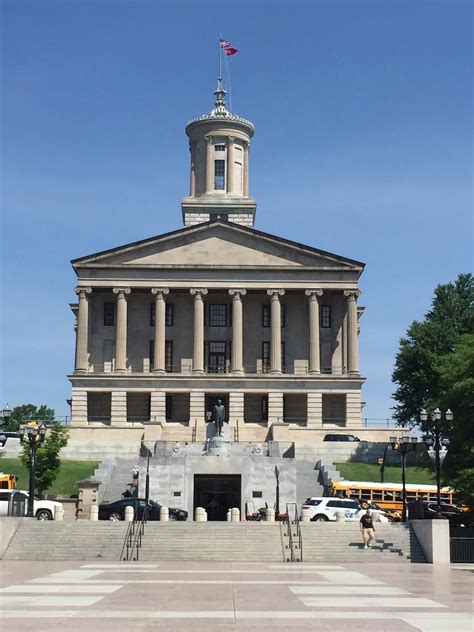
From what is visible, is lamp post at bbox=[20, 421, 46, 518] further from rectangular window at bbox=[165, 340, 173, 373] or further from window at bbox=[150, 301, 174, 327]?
window at bbox=[150, 301, 174, 327]

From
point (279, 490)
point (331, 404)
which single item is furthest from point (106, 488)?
point (331, 404)

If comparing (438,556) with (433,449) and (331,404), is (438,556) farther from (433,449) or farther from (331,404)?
(331,404)

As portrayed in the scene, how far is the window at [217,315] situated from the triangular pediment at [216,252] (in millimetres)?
5200

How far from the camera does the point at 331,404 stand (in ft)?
293

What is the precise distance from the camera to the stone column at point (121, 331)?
8769 centimetres

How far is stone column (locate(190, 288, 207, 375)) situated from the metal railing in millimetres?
43994

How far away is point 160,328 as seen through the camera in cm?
8838

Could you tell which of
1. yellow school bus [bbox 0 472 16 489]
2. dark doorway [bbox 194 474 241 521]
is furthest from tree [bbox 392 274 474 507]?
yellow school bus [bbox 0 472 16 489]

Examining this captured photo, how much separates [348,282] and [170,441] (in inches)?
924

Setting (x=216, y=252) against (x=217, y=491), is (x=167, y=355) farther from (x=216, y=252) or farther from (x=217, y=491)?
(x=217, y=491)

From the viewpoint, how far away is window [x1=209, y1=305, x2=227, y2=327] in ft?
305

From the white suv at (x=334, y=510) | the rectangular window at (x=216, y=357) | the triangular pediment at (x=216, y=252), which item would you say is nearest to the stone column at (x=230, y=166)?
the triangular pediment at (x=216, y=252)

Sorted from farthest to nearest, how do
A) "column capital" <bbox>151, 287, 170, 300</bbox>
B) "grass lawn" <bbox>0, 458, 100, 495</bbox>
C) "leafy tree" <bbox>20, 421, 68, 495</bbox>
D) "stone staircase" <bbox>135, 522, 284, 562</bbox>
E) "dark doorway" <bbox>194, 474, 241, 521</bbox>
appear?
1. "column capital" <bbox>151, 287, 170, 300</bbox>
2. "grass lawn" <bbox>0, 458, 100, 495</bbox>
3. "leafy tree" <bbox>20, 421, 68, 495</bbox>
4. "dark doorway" <bbox>194, 474, 241, 521</bbox>
5. "stone staircase" <bbox>135, 522, 284, 562</bbox>

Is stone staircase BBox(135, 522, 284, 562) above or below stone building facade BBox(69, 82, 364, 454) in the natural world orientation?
below
